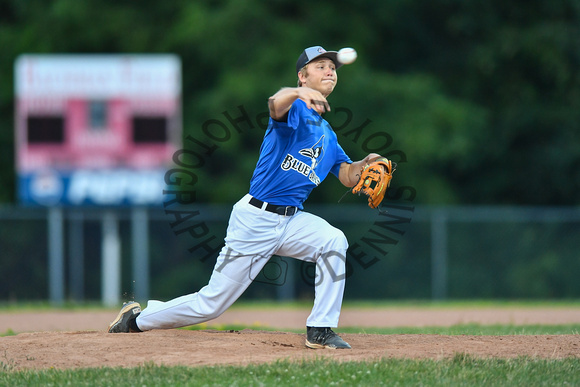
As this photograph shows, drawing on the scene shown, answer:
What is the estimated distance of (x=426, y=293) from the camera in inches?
639

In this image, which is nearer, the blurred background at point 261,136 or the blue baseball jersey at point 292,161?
the blue baseball jersey at point 292,161

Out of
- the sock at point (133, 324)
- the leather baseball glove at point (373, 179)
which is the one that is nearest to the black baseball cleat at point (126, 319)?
the sock at point (133, 324)

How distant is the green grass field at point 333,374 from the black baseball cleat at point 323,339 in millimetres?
522

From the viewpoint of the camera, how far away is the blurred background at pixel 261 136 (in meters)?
14.8

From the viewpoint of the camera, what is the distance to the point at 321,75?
5.78 m

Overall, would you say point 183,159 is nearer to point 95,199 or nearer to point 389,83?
point 95,199

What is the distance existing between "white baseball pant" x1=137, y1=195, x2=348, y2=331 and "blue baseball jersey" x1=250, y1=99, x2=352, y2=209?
5.1 inches

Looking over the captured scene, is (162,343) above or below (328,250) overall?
below

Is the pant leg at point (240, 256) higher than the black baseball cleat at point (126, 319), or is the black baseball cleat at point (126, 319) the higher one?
the pant leg at point (240, 256)

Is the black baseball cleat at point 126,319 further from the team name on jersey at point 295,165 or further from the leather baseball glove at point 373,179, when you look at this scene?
the leather baseball glove at point 373,179

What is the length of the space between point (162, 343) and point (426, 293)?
11.2m

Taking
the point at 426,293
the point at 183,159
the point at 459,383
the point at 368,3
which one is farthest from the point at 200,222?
the point at 459,383

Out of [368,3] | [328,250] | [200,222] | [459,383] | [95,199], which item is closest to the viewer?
[459,383]

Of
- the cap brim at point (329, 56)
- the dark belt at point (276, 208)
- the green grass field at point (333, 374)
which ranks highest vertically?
the cap brim at point (329, 56)
